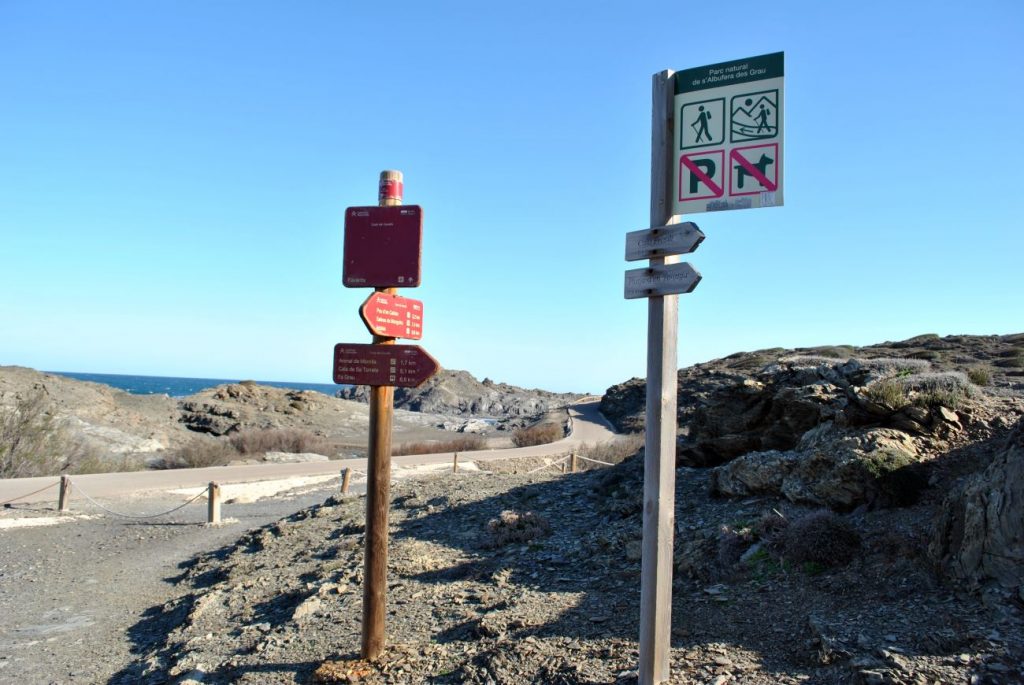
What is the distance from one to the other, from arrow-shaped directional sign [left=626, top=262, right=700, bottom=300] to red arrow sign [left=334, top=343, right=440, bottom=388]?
70.1 inches

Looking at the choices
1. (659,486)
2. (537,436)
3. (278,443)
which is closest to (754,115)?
(659,486)

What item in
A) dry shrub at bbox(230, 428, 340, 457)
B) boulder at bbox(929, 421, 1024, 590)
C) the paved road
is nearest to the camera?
boulder at bbox(929, 421, 1024, 590)

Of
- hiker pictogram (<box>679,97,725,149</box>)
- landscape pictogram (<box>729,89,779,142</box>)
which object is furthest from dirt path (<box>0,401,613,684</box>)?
landscape pictogram (<box>729,89,779,142</box>)

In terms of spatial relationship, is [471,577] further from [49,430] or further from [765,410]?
[49,430]

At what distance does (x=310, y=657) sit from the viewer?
586 centimetres

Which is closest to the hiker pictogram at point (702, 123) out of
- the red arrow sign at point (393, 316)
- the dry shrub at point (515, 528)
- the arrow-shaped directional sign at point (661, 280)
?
the arrow-shaped directional sign at point (661, 280)

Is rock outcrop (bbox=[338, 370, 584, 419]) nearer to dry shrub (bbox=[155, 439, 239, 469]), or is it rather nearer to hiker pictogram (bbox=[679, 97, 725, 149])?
dry shrub (bbox=[155, 439, 239, 469])

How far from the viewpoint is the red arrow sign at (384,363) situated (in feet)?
17.9

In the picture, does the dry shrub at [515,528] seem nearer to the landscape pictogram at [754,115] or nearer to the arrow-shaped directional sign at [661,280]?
the arrow-shaped directional sign at [661,280]

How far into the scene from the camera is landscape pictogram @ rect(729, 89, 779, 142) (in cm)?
412

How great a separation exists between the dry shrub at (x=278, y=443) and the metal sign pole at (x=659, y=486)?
91.8ft

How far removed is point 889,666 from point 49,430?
74.7 feet

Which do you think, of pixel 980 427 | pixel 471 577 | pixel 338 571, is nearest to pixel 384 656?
pixel 471 577

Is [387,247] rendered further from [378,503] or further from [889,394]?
[889,394]
